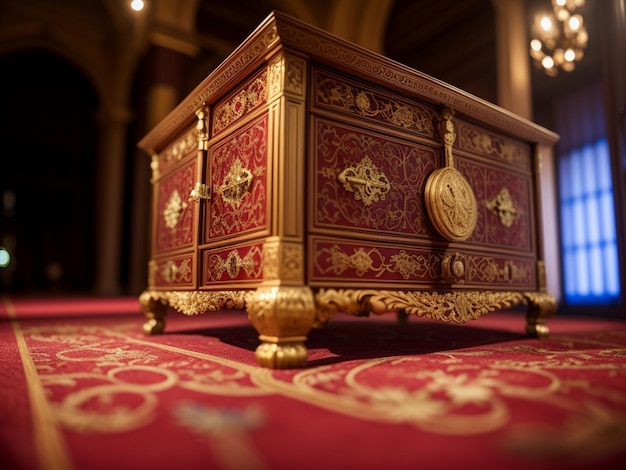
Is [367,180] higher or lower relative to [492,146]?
lower

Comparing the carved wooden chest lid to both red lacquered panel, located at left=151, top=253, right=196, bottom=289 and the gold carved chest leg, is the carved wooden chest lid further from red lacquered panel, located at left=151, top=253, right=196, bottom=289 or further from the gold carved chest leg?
the gold carved chest leg

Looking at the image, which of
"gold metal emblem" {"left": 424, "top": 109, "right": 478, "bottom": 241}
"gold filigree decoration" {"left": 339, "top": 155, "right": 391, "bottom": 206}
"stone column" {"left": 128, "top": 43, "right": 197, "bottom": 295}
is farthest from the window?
"stone column" {"left": 128, "top": 43, "right": 197, "bottom": 295}

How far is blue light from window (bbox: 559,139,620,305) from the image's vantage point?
20.8ft

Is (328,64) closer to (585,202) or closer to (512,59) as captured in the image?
(512,59)

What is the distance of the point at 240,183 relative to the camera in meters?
1.80

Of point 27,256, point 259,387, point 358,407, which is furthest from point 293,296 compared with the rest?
point 27,256

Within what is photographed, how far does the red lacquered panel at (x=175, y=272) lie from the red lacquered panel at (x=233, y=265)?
129mm

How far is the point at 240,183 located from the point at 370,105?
0.63 metres

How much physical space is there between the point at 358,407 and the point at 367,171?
1.03m

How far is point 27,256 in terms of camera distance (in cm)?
1212

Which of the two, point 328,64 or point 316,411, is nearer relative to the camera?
point 316,411

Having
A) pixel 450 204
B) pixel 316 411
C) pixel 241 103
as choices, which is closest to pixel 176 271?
A: pixel 241 103

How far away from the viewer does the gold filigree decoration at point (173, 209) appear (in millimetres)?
2453

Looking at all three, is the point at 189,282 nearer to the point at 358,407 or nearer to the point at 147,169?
the point at 358,407
